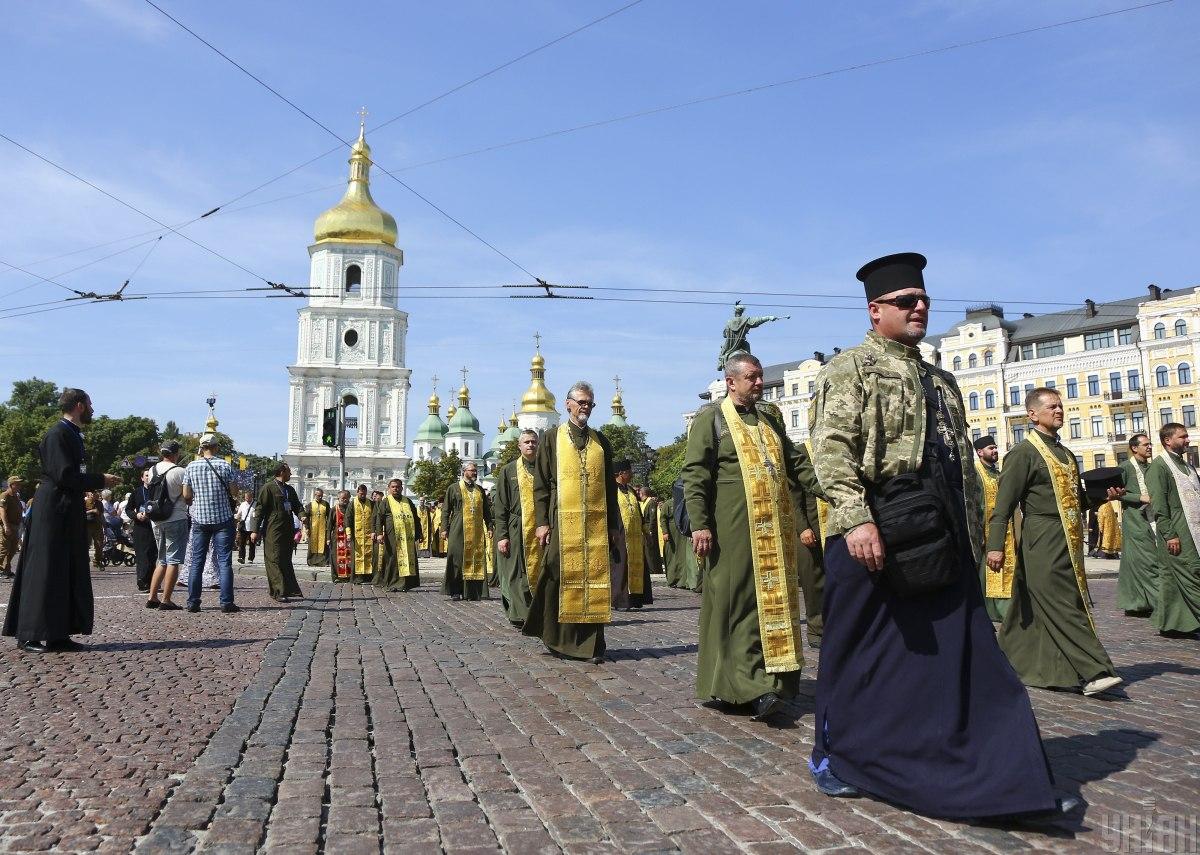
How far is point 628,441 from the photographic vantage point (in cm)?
8806

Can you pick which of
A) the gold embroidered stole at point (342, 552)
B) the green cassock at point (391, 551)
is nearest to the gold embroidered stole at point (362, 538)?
the green cassock at point (391, 551)

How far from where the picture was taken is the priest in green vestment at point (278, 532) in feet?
43.0

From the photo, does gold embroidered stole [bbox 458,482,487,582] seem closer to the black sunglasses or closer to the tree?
the black sunglasses

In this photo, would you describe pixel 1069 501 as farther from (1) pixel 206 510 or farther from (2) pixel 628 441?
(2) pixel 628 441

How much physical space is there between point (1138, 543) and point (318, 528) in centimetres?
2024

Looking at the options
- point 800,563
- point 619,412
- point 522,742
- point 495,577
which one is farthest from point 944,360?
point 522,742

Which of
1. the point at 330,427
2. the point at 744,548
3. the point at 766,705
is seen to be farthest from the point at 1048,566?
the point at 330,427

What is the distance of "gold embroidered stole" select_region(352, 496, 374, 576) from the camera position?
18.1 metres

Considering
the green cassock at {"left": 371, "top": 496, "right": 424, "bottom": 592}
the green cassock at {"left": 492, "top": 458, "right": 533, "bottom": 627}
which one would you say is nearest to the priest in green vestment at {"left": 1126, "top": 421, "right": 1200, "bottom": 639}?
the green cassock at {"left": 492, "top": 458, "right": 533, "bottom": 627}

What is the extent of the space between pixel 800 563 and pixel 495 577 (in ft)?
23.4

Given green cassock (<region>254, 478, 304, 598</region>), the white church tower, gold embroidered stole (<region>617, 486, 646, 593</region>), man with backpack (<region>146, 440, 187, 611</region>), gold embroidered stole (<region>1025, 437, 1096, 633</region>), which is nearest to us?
gold embroidered stole (<region>1025, 437, 1096, 633</region>)

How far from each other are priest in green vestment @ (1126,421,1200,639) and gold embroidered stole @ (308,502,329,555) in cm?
2075

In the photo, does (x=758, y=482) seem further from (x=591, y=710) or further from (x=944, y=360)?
(x=944, y=360)

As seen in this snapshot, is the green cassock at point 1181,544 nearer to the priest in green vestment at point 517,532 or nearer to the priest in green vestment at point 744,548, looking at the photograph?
the priest in green vestment at point 744,548
